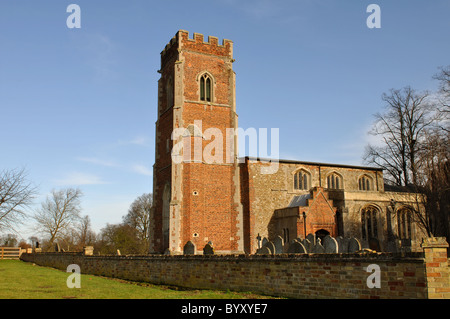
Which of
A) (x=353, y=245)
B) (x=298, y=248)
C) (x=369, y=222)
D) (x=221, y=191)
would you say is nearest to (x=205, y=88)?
(x=221, y=191)

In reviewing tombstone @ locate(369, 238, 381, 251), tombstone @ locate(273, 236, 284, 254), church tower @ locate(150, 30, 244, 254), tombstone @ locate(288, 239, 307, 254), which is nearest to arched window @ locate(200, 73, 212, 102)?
church tower @ locate(150, 30, 244, 254)

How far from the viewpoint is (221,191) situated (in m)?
28.5

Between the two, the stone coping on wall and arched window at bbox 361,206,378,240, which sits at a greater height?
arched window at bbox 361,206,378,240

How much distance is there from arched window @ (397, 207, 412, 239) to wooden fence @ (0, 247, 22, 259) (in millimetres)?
36532

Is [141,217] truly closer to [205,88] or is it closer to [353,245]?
[205,88]

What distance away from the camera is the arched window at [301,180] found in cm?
3272

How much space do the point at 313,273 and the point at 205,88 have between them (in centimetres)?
2200

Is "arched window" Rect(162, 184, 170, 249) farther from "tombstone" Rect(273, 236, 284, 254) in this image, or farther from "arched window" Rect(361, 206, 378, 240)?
"tombstone" Rect(273, 236, 284, 254)

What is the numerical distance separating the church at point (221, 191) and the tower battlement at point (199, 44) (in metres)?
0.08

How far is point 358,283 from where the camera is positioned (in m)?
9.08

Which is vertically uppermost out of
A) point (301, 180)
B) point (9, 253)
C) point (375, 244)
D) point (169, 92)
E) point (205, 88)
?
point (169, 92)

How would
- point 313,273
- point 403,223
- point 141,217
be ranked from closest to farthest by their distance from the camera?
point 313,273
point 403,223
point 141,217

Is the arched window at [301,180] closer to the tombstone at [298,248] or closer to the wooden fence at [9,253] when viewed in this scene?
the tombstone at [298,248]

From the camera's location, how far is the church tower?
2739 cm
